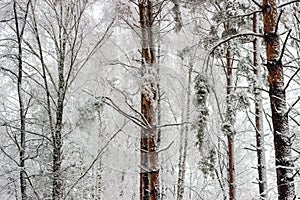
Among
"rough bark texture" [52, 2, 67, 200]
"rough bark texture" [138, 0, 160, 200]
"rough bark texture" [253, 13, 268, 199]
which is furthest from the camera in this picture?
"rough bark texture" [52, 2, 67, 200]

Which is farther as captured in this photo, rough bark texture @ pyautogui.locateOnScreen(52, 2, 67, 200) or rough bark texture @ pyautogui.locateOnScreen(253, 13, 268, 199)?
rough bark texture @ pyautogui.locateOnScreen(52, 2, 67, 200)

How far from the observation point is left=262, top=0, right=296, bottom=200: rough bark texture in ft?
10.5

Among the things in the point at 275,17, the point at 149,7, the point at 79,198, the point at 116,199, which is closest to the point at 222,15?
the point at 149,7

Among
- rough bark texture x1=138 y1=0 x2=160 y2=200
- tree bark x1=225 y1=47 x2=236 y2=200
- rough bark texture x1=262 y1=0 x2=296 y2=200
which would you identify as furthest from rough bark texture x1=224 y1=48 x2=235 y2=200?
rough bark texture x1=262 y1=0 x2=296 y2=200

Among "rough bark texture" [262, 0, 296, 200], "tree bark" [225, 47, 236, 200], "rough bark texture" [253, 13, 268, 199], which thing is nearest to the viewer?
"rough bark texture" [262, 0, 296, 200]

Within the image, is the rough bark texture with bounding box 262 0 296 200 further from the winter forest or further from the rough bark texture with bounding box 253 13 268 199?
the rough bark texture with bounding box 253 13 268 199

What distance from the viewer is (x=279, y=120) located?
328 centimetres

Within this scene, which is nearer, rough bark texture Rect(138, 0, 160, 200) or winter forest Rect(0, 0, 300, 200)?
winter forest Rect(0, 0, 300, 200)

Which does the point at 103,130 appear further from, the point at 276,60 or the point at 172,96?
the point at 276,60

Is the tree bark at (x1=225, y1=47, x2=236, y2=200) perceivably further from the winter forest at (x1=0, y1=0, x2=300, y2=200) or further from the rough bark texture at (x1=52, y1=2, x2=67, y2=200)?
the rough bark texture at (x1=52, y1=2, x2=67, y2=200)

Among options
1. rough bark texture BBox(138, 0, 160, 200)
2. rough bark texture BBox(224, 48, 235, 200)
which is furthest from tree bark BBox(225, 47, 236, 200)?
rough bark texture BBox(138, 0, 160, 200)

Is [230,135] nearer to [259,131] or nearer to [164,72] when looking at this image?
[259,131]

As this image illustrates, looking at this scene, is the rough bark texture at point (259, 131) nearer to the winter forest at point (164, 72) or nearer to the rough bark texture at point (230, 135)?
the winter forest at point (164, 72)

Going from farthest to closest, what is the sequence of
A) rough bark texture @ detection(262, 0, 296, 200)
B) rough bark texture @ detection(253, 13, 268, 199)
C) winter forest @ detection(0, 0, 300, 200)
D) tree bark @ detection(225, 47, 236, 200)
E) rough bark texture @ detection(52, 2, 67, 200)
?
tree bark @ detection(225, 47, 236, 200)
rough bark texture @ detection(52, 2, 67, 200)
rough bark texture @ detection(253, 13, 268, 199)
winter forest @ detection(0, 0, 300, 200)
rough bark texture @ detection(262, 0, 296, 200)
